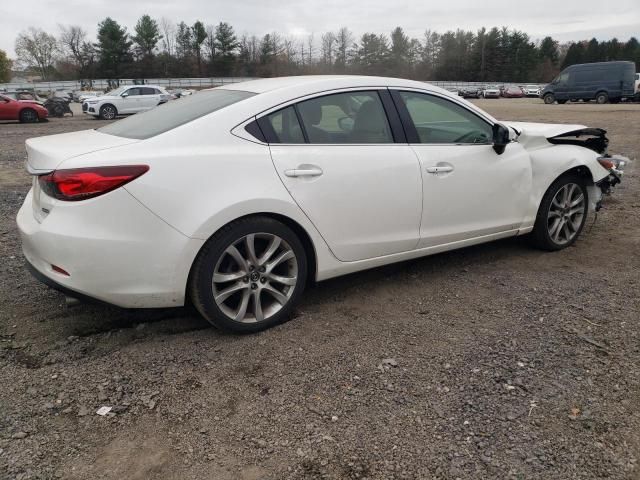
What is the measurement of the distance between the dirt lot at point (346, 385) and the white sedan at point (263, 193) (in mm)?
347

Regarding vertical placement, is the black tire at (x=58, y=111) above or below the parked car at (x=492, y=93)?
below

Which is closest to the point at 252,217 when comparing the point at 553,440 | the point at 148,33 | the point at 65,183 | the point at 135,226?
the point at 135,226

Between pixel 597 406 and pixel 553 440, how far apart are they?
392 mm

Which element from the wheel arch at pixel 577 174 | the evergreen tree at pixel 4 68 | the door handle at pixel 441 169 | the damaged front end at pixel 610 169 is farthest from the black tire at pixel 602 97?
the evergreen tree at pixel 4 68

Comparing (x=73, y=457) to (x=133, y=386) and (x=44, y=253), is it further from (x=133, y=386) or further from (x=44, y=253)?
(x=44, y=253)

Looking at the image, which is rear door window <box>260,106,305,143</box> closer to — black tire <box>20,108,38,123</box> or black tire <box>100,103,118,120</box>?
black tire <box>20,108,38,123</box>

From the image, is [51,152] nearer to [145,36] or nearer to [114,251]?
[114,251]

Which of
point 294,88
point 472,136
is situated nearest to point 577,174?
point 472,136

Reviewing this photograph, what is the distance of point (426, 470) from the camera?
212 cm

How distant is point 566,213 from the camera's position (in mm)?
4680

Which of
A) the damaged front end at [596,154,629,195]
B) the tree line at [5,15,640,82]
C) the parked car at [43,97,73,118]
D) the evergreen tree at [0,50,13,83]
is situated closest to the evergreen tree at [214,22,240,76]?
the tree line at [5,15,640,82]

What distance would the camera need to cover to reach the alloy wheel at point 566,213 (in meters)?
4.61

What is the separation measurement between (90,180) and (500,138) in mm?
2908

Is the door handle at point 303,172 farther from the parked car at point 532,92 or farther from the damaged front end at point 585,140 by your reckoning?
the parked car at point 532,92
